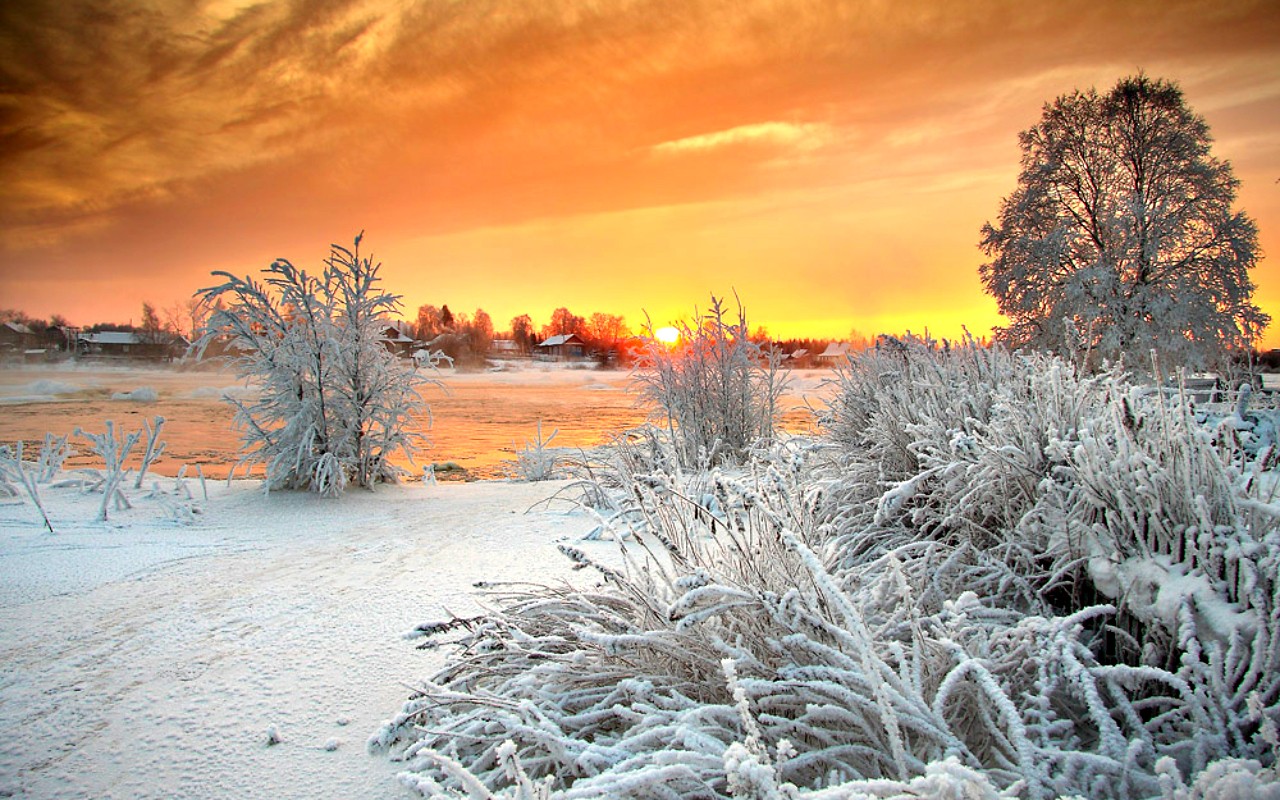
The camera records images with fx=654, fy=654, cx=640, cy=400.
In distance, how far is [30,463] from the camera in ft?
26.4

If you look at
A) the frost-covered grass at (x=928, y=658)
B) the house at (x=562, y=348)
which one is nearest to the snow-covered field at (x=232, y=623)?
the frost-covered grass at (x=928, y=658)

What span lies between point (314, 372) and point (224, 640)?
4.31 m

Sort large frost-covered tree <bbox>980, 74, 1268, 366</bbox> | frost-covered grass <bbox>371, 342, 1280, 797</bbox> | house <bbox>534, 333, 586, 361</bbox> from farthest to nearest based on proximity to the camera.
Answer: house <bbox>534, 333, 586, 361</bbox>, large frost-covered tree <bbox>980, 74, 1268, 366</bbox>, frost-covered grass <bbox>371, 342, 1280, 797</bbox>

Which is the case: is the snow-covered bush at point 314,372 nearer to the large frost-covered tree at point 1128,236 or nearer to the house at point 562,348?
the large frost-covered tree at point 1128,236

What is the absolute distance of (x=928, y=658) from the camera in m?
1.86

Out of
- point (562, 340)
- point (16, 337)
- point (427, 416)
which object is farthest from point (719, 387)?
point (562, 340)

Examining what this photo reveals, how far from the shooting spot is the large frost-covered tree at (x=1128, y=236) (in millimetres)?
16578

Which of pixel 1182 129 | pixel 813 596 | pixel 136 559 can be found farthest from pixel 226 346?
pixel 1182 129

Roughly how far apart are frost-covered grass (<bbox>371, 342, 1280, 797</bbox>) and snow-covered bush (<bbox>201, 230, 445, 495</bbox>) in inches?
197

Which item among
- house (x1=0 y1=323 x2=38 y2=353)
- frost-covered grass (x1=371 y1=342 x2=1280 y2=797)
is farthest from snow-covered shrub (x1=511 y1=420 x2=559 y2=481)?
house (x1=0 y1=323 x2=38 y2=353)

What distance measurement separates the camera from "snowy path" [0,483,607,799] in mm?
2109

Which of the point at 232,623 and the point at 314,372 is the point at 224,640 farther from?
the point at 314,372

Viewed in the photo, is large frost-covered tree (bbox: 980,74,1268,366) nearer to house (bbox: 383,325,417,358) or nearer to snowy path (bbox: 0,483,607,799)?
house (bbox: 383,325,417,358)

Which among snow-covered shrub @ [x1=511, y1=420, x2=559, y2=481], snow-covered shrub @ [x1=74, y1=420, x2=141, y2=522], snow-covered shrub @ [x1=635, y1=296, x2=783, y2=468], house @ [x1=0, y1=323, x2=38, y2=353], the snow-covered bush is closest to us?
snow-covered shrub @ [x1=74, y1=420, x2=141, y2=522]
